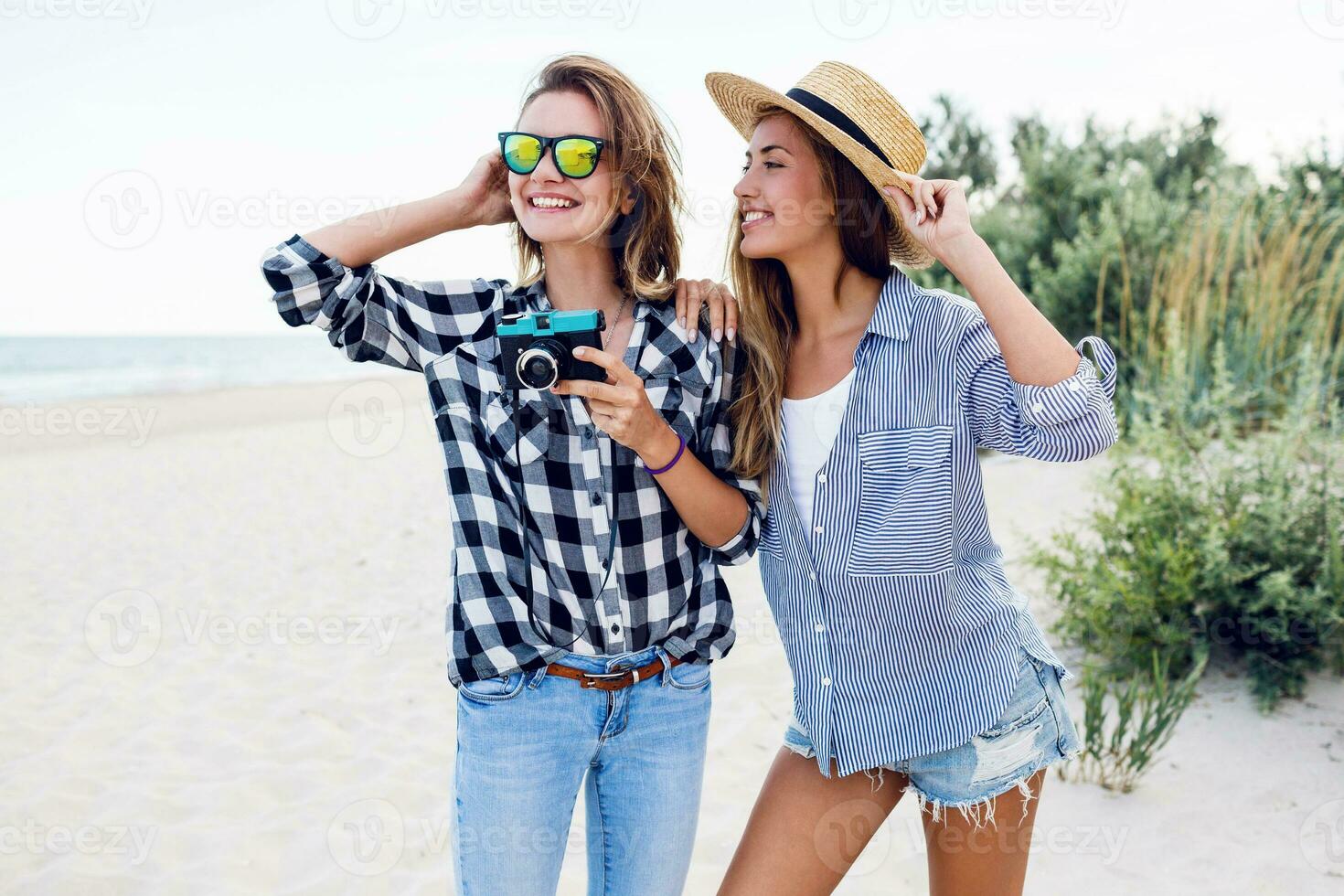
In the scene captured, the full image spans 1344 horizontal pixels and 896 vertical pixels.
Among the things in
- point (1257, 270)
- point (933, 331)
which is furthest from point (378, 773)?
point (1257, 270)

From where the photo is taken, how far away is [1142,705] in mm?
4062

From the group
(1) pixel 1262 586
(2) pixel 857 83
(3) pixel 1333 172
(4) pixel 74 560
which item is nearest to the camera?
(2) pixel 857 83

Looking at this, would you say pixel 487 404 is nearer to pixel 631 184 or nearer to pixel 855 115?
pixel 631 184

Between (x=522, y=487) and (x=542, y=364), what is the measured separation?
0.28 m

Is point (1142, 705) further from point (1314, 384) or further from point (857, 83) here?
point (857, 83)

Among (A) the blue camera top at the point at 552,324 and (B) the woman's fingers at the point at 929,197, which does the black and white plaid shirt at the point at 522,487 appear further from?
(B) the woman's fingers at the point at 929,197

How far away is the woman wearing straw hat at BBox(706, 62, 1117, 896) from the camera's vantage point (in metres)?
1.84

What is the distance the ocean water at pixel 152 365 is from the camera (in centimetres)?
2550

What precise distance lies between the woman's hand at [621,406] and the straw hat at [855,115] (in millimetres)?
711

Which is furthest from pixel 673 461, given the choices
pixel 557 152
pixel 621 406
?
pixel 557 152

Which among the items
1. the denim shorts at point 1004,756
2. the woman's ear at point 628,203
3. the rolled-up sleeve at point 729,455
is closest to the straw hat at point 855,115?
the woman's ear at point 628,203

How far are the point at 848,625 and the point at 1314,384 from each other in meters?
3.58

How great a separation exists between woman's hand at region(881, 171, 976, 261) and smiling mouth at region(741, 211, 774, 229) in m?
0.28

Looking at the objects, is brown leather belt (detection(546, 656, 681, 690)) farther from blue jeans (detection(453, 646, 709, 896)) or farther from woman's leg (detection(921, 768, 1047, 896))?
woman's leg (detection(921, 768, 1047, 896))
